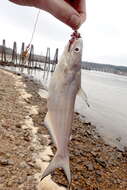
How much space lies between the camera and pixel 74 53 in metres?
2.94

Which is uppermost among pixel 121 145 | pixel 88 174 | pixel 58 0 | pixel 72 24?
pixel 58 0

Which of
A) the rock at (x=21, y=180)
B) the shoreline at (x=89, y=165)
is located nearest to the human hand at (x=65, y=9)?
the shoreline at (x=89, y=165)

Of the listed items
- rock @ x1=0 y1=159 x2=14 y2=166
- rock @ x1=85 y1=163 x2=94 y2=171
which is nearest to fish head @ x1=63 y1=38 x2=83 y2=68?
rock @ x1=0 y1=159 x2=14 y2=166

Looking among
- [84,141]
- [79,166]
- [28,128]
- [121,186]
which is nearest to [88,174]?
[79,166]

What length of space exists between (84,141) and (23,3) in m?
11.6

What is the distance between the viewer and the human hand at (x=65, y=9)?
2.49 metres

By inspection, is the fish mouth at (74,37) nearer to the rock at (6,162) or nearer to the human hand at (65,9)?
the human hand at (65,9)

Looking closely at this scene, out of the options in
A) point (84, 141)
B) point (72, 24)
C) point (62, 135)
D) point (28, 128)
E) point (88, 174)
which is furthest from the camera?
point (84, 141)

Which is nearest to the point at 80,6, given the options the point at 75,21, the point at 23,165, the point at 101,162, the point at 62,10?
the point at 75,21

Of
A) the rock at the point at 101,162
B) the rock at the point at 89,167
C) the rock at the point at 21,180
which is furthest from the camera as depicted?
the rock at the point at 101,162

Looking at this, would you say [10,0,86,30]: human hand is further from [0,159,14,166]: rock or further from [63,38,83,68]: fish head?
[0,159,14,166]: rock

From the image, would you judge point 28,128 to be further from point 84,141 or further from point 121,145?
point 121,145

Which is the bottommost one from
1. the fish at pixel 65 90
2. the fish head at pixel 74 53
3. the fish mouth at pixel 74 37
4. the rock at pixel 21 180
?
the rock at pixel 21 180

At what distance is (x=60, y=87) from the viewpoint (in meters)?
3.00
